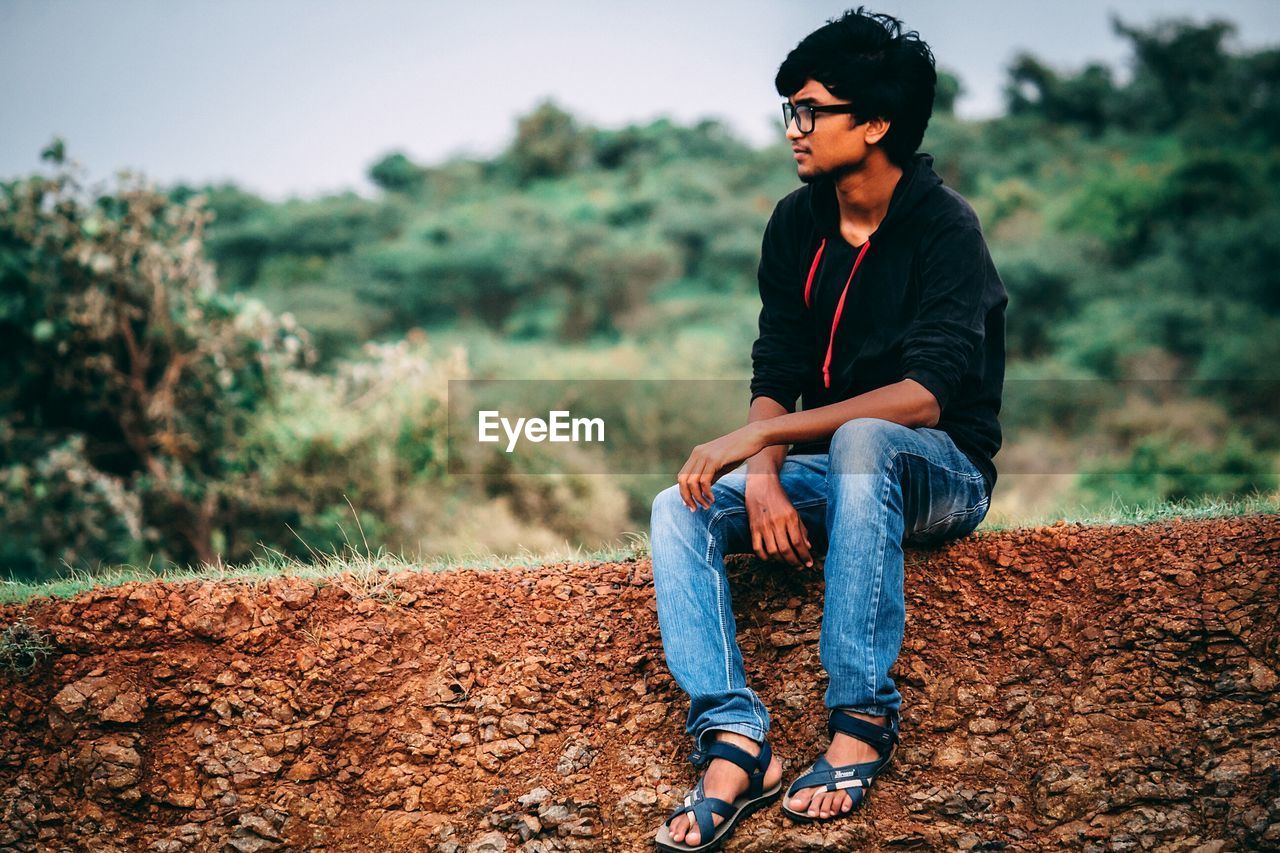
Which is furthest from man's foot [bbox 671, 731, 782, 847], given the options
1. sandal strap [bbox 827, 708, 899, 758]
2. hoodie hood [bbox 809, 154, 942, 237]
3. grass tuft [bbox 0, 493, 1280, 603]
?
hoodie hood [bbox 809, 154, 942, 237]

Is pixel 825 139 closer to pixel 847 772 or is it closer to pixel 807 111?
pixel 807 111

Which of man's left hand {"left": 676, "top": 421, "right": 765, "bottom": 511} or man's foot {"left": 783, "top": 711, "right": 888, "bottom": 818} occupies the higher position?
man's left hand {"left": 676, "top": 421, "right": 765, "bottom": 511}

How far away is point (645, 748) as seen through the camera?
3295mm

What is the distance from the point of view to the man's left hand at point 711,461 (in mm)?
3010

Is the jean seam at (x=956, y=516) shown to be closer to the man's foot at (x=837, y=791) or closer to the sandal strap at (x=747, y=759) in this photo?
the man's foot at (x=837, y=791)

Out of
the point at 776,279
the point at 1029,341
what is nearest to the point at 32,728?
the point at 776,279

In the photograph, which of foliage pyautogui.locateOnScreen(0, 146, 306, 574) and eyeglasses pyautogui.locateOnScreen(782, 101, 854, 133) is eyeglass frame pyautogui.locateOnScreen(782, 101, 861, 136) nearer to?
eyeglasses pyautogui.locateOnScreen(782, 101, 854, 133)

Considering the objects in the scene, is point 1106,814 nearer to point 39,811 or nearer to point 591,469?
point 39,811

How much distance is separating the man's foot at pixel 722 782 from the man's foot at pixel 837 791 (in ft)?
0.35

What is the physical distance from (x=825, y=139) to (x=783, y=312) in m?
0.55

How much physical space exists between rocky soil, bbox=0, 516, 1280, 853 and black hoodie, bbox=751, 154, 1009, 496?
1.90ft

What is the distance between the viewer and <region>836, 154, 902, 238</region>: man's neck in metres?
3.33

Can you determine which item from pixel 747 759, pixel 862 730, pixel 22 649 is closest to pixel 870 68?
pixel 862 730

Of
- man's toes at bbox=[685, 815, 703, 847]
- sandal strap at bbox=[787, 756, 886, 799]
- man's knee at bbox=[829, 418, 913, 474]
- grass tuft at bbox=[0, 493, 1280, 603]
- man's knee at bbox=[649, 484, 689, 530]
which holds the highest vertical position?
man's knee at bbox=[829, 418, 913, 474]
